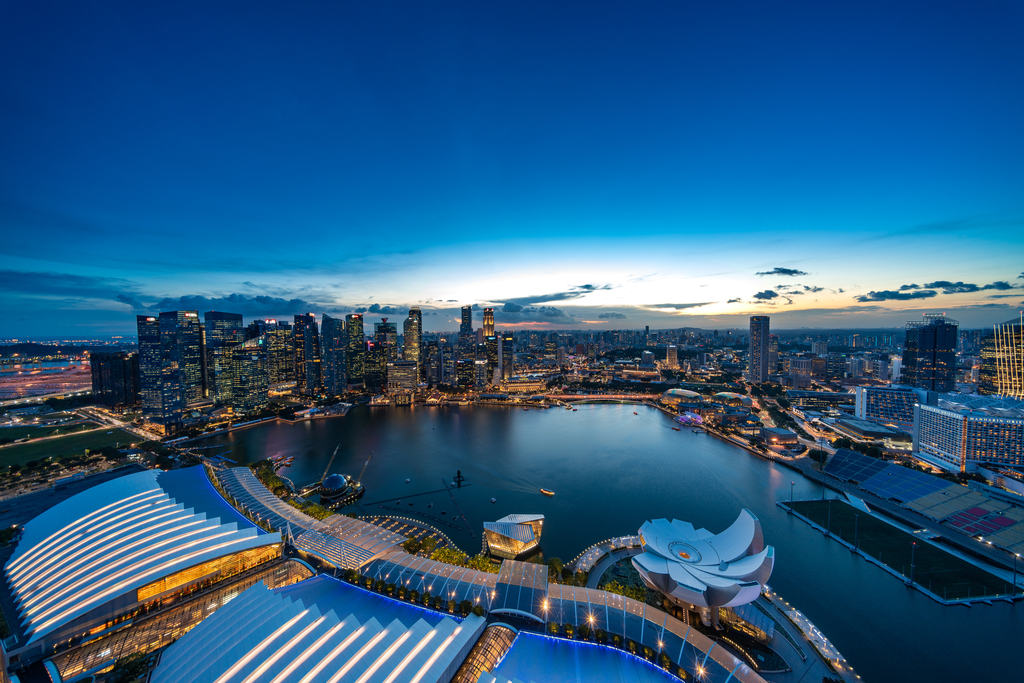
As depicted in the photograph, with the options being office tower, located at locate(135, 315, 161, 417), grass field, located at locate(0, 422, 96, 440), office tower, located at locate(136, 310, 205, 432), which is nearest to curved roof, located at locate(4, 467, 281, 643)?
office tower, located at locate(136, 310, 205, 432)

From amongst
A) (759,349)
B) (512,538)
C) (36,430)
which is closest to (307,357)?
(36,430)

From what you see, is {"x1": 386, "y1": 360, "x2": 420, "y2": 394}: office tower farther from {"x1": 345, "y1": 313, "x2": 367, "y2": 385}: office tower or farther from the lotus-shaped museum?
the lotus-shaped museum

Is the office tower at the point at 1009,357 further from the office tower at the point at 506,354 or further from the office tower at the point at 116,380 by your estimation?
the office tower at the point at 116,380

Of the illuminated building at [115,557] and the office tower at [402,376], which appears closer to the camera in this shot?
the illuminated building at [115,557]

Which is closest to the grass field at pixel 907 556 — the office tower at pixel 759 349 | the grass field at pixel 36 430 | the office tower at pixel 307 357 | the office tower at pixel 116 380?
the office tower at pixel 759 349

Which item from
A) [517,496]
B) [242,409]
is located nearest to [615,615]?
[517,496]

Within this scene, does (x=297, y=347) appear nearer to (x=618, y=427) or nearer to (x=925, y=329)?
(x=618, y=427)
